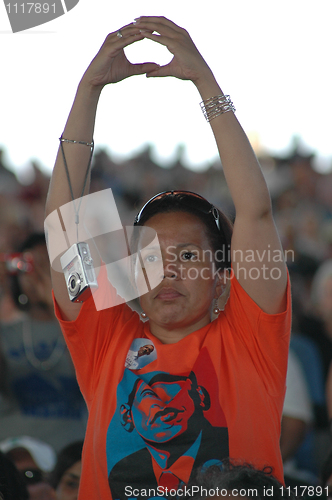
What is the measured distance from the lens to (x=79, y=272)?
142cm

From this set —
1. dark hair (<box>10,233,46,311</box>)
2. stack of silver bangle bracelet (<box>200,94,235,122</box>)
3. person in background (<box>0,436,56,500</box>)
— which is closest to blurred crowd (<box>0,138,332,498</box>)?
dark hair (<box>10,233,46,311</box>)

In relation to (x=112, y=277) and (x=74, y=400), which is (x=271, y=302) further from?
(x=74, y=400)

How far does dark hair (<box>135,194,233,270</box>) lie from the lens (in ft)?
5.51

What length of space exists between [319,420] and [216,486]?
2.00 metres

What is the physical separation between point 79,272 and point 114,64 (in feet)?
2.15

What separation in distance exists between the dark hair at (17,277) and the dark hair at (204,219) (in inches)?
68.3

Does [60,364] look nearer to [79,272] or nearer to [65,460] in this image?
[65,460]

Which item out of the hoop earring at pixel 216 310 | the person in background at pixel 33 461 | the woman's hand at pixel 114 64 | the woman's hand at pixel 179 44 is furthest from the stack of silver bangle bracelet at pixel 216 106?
the person in background at pixel 33 461

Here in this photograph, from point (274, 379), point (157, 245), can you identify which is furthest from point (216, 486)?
point (157, 245)

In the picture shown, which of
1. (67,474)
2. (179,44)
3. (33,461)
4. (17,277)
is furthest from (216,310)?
(17,277)

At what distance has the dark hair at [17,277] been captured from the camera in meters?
3.32

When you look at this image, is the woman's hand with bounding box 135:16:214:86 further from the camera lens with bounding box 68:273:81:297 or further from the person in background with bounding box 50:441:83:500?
the person in background with bounding box 50:441:83:500

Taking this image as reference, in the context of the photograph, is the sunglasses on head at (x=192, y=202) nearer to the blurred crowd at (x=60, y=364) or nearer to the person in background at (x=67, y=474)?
the blurred crowd at (x=60, y=364)

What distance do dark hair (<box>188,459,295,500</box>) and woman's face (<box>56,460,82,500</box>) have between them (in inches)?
42.6
